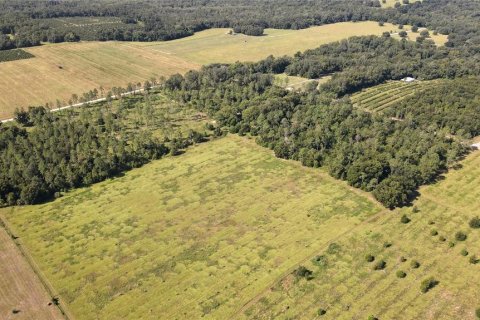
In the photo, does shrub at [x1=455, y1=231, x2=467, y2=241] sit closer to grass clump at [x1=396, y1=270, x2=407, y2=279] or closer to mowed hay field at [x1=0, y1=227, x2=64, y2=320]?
grass clump at [x1=396, y1=270, x2=407, y2=279]

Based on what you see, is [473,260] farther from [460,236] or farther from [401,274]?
[401,274]

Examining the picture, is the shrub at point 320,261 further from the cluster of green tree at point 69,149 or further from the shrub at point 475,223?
the cluster of green tree at point 69,149

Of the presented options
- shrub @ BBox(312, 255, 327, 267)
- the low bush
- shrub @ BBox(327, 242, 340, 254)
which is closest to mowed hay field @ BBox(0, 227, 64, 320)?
shrub @ BBox(312, 255, 327, 267)

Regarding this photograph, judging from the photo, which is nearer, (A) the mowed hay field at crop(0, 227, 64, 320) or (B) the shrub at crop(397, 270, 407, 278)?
(A) the mowed hay field at crop(0, 227, 64, 320)

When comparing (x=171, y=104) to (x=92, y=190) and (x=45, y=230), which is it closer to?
(x=92, y=190)

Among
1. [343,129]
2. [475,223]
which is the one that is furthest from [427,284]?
[343,129]

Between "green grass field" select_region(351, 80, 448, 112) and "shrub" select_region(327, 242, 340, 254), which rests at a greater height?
"green grass field" select_region(351, 80, 448, 112)
